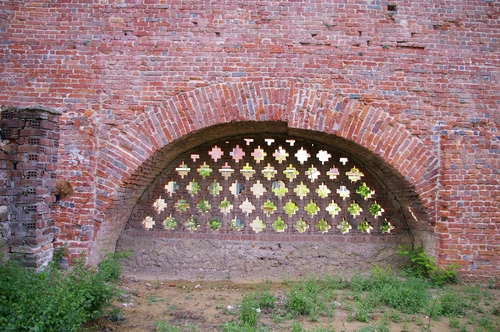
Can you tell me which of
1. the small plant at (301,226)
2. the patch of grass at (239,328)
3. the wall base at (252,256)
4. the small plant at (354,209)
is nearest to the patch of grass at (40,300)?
the patch of grass at (239,328)

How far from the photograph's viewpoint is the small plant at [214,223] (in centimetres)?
652

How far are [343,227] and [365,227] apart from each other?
1.27 ft

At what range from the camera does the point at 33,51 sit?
18.1ft

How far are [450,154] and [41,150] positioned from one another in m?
5.35

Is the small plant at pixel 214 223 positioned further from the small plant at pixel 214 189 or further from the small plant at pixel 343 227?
the small plant at pixel 343 227

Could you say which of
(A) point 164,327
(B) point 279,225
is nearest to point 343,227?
(B) point 279,225

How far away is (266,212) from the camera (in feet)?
21.7

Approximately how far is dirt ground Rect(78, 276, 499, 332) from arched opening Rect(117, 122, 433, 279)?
691 millimetres

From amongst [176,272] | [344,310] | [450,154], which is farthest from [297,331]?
[450,154]

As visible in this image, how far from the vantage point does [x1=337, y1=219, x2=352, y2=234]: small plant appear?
6.52 metres

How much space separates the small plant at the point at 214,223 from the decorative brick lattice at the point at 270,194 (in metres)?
0.02

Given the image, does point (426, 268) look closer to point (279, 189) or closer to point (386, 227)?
point (386, 227)

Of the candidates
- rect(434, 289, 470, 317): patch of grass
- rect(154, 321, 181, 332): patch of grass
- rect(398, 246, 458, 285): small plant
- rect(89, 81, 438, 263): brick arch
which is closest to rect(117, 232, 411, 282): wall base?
rect(398, 246, 458, 285): small plant

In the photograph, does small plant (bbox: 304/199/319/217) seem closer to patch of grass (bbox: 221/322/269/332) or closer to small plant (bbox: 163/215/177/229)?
small plant (bbox: 163/215/177/229)
